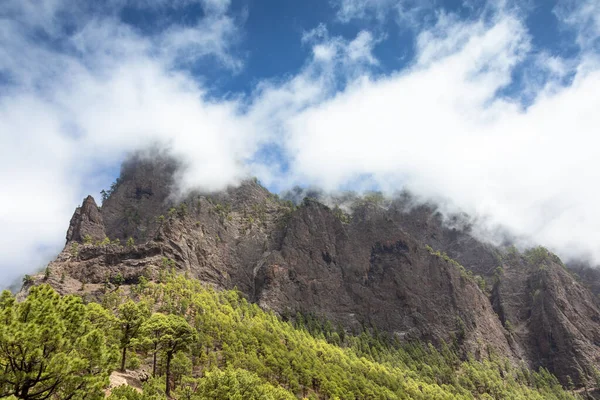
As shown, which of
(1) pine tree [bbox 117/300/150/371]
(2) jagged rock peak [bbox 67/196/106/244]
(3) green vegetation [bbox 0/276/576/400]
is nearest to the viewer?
(3) green vegetation [bbox 0/276/576/400]

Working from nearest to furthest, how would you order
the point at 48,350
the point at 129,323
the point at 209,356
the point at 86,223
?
the point at 48,350 → the point at 129,323 → the point at 209,356 → the point at 86,223

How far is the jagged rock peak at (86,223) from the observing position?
554 ft

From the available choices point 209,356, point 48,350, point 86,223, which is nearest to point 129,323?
point 209,356

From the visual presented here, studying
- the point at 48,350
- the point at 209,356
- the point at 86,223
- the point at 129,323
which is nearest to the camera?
the point at 48,350

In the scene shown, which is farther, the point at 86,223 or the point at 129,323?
the point at 86,223

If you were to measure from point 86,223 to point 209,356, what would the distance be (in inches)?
4519

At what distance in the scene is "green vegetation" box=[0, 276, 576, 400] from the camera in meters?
24.6

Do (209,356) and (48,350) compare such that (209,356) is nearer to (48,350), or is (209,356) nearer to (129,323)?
(129,323)

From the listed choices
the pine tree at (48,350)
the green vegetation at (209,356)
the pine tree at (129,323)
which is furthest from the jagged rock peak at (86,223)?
the pine tree at (48,350)

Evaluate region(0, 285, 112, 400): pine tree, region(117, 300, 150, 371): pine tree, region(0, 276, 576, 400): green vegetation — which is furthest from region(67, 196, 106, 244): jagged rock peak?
region(0, 285, 112, 400): pine tree

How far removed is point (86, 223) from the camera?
6836 inches

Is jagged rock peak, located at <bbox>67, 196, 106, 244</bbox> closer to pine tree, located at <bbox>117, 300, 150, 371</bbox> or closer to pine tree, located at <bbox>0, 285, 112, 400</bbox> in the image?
pine tree, located at <bbox>117, 300, 150, 371</bbox>

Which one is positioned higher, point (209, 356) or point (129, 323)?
point (209, 356)

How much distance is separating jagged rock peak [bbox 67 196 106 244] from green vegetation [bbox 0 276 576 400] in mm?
49707
